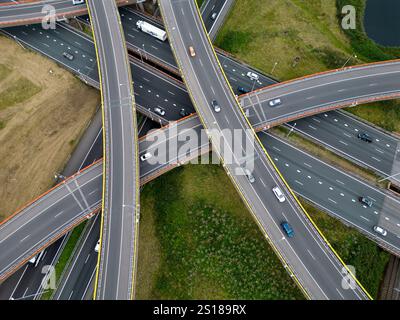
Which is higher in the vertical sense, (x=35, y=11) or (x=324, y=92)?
(x=35, y=11)

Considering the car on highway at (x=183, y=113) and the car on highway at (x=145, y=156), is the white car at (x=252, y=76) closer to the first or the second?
the car on highway at (x=183, y=113)

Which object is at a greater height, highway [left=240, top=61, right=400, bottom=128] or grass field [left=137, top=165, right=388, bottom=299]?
highway [left=240, top=61, right=400, bottom=128]

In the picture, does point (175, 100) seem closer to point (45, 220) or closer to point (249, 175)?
point (249, 175)

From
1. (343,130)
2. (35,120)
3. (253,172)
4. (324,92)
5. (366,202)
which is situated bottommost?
(366,202)

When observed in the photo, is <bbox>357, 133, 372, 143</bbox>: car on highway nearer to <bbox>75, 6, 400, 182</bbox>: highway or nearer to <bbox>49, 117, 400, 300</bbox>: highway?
<bbox>75, 6, 400, 182</bbox>: highway

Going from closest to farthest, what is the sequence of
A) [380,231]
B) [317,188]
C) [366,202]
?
1. [380,231]
2. [366,202]
3. [317,188]

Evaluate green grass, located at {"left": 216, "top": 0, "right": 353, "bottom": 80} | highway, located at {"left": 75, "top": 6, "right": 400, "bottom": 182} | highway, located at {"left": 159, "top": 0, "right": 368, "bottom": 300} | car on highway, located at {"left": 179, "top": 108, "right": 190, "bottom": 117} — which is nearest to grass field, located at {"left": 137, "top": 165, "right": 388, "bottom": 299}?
highway, located at {"left": 159, "top": 0, "right": 368, "bottom": 300}

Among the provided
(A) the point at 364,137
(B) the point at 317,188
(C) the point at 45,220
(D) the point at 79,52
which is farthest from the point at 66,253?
(A) the point at 364,137
